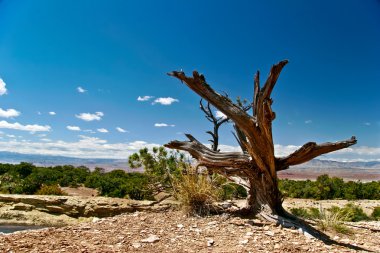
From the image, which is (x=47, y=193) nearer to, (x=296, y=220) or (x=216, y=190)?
(x=216, y=190)

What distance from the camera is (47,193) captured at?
514 inches

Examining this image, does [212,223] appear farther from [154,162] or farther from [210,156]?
[154,162]

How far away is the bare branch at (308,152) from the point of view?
5.20 m

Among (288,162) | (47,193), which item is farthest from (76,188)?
(288,162)

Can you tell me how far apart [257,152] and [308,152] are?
83 cm

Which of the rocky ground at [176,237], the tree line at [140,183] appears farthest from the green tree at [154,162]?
the rocky ground at [176,237]

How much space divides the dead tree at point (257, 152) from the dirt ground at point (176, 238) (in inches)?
19.6

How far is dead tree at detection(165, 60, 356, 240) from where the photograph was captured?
16.6 feet

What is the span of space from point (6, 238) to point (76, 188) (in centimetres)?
1295

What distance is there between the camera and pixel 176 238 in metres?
4.61

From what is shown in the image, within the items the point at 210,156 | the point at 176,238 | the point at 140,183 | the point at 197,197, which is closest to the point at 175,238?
the point at 176,238

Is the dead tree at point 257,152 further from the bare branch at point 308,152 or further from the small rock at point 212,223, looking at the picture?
the small rock at point 212,223

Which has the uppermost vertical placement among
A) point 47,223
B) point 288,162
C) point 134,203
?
point 288,162

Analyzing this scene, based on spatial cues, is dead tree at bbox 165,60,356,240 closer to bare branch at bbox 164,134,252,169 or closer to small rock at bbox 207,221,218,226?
bare branch at bbox 164,134,252,169
